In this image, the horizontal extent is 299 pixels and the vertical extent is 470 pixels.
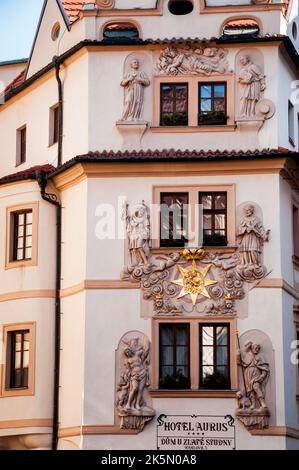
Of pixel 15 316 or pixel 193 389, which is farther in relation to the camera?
pixel 15 316

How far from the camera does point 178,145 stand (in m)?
40.5

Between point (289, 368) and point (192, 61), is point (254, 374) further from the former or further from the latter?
point (192, 61)

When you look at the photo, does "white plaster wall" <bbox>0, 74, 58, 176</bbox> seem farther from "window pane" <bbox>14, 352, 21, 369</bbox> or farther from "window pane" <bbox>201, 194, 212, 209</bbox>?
"window pane" <bbox>14, 352, 21, 369</bbox>

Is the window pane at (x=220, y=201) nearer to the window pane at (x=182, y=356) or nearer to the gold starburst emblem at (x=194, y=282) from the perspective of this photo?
the gold starburst emblem at (x=194, y=282)

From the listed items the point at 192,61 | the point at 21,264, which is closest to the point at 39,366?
the point at 21,264

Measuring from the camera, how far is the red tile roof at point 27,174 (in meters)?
41.9

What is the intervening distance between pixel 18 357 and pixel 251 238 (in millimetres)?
8177

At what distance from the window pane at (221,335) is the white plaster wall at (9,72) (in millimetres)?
15264

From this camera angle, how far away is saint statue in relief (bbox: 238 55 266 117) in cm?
4050

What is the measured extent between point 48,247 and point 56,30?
7.72 m

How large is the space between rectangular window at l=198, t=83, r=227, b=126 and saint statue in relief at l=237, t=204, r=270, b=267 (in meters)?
3.09

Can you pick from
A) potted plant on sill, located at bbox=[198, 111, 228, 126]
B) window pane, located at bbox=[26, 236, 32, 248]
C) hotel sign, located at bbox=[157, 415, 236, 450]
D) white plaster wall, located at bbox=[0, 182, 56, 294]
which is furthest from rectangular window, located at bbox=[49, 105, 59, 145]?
hotel sign, located at bbox=[157, 415, 236, 450]
